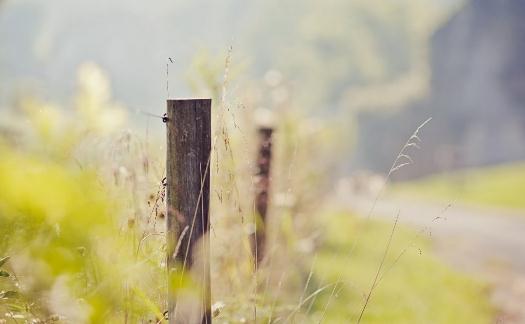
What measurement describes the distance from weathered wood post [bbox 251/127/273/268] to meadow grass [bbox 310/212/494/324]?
1.84ft

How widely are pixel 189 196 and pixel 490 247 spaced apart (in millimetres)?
10266

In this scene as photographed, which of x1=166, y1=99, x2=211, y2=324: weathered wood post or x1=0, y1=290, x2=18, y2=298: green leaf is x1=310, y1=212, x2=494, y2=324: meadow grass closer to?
x1=166, y1=99, x2=211, y2=324: weathered wood post

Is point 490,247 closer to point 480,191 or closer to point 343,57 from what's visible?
point 480,191

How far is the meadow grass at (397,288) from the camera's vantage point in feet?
20.4

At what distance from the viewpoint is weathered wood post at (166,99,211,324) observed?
2.34 m

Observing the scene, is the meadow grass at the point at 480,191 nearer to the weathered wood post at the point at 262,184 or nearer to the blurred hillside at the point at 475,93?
the weathered wood post at the point at 262,184

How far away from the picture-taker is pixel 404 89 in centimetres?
5581

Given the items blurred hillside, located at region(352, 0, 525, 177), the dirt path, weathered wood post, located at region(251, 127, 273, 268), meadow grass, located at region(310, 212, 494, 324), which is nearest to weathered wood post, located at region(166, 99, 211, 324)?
meadow grass, located at region(310, 212, 494, 324)

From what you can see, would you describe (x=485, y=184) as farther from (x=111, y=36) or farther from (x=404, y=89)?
(x=111, y=36)

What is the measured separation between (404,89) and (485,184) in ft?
108

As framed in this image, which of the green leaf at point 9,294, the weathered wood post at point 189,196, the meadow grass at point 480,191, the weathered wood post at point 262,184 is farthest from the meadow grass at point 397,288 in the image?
the meadow grass at point 480,191

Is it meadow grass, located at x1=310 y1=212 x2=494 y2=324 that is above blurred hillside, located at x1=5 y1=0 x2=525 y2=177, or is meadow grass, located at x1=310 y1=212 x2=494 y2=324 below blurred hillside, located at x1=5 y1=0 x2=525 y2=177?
below

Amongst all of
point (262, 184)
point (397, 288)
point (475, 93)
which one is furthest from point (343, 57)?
point (262, 184)

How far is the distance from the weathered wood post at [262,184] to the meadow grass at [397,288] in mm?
560
